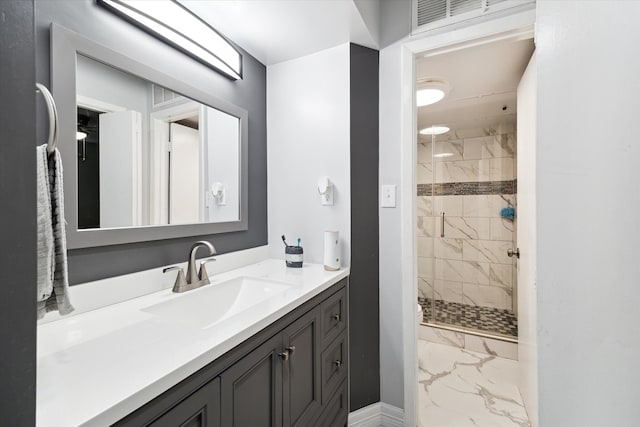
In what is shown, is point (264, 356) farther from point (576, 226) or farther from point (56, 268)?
point (576, 226)

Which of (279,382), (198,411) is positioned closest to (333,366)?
(279,382)

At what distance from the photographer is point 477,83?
2.18 metres

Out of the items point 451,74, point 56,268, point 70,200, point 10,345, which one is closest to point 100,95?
point 70,200

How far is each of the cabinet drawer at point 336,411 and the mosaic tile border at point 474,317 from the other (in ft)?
5.91

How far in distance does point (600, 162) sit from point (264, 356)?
2.95ft

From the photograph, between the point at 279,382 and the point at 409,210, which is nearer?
the point at 279,382

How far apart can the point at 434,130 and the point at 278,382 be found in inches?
122

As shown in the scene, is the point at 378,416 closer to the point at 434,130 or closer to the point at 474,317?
the point at 474,317

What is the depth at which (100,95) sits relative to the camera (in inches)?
38.0

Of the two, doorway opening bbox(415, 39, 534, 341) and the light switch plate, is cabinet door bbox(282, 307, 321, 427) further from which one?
doorway opening bbox(415, 39, 534, 341)

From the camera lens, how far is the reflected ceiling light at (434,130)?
3.15m

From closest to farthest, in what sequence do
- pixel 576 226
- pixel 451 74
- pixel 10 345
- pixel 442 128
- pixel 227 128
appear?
pixel 10 345 → pixel 576 226 → pixel 227 128 → pixel 451 74 → pixel 442 128

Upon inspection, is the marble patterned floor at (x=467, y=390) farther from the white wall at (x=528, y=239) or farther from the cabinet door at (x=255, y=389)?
the cabinet door at (x=255, y=389)

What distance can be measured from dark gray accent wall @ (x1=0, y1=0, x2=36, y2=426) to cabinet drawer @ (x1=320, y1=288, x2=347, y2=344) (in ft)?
3.29
